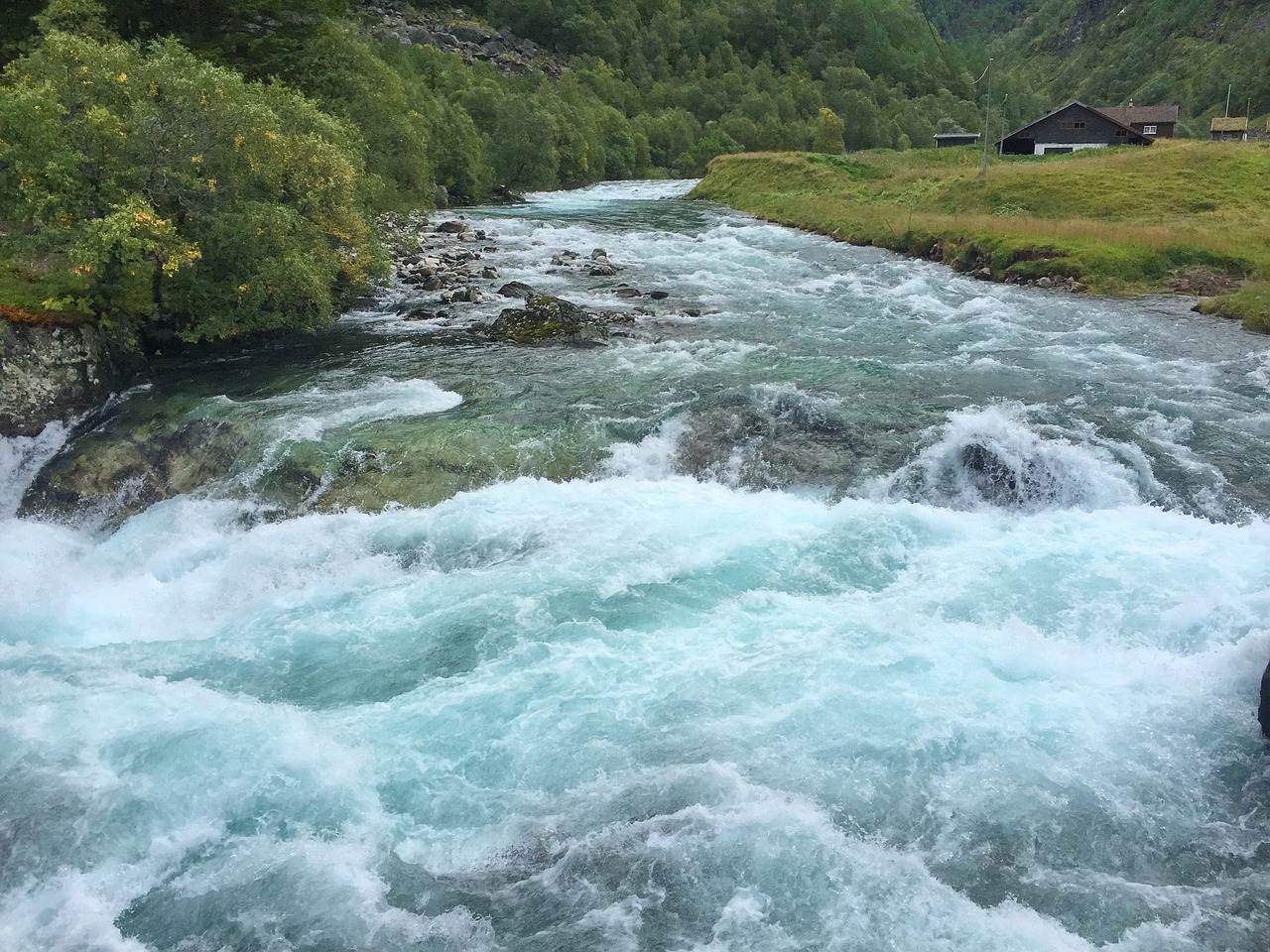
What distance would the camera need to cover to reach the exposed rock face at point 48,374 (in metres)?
21.9

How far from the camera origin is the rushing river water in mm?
10094

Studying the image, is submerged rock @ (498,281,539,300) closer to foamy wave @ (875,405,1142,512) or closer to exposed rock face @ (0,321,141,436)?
exposed rock face @ (0,321,141,436)

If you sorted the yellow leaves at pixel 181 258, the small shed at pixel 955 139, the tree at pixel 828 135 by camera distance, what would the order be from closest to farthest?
the yellow leaves at pixel 181 258 → the small shed at pixel 955 139 → the tree at pixel 828 135

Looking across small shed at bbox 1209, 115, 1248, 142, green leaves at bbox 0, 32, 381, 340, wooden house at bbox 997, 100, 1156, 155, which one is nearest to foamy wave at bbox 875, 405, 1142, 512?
green leaves at bbox 0, 32, 381, 340

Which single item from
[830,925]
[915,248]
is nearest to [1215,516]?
[830,925]

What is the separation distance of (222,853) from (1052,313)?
30.6 metres

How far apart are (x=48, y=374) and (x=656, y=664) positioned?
17.1m

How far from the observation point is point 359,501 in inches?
755

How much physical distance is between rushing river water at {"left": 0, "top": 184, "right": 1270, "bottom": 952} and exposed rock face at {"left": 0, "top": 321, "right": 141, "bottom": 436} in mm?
780

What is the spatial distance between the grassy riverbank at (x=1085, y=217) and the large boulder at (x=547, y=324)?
1900cm

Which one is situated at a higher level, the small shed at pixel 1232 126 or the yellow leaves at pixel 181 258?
the small shed at pixel 1232 126

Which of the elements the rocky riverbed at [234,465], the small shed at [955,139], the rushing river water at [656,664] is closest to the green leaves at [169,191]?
the rushing river water at [656,664]

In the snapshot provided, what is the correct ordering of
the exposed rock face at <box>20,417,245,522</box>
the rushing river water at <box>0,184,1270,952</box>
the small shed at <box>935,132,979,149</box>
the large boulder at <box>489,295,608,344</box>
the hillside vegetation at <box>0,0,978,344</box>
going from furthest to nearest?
1. the small shed at <box>935,132,979,149</box>
2. the large boulder at <box>489,295,608,344</box>
3. the hillside vegetation at <box>0,0,978,344</box>
4. the exposed rock face at <box>20,417,245,522</box>
5. the rushing river water at <box>0,184,1270,952</box>

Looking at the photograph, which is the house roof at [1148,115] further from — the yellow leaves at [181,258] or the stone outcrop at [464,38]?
the yellow leaves at [181,258]
